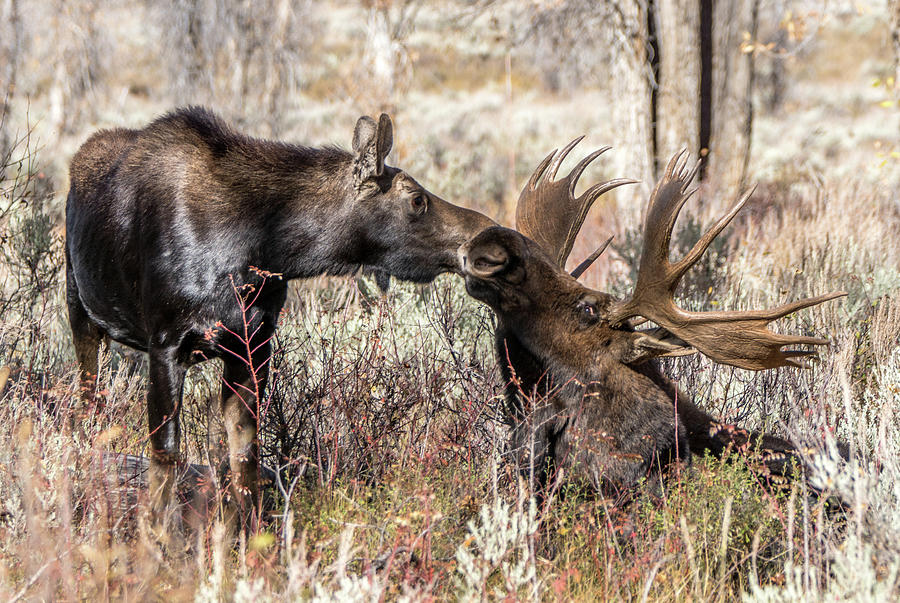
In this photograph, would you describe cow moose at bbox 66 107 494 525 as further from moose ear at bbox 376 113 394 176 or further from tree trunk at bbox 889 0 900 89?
tree trunk at bbox 889 0 900 89

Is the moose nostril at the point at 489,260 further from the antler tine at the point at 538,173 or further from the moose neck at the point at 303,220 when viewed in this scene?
the antler tine at the point at 538,173

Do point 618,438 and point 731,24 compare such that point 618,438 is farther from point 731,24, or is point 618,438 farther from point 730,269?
point 731,24

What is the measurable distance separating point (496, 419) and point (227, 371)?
4.38 feet

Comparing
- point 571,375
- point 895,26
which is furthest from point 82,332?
point 895,26

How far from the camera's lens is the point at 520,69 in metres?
46.2

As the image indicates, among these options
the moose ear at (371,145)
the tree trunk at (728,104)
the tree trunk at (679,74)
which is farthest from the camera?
the tree trunk at (728,104)

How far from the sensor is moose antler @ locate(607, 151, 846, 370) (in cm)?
365

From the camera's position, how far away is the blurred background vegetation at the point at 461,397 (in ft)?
10.1

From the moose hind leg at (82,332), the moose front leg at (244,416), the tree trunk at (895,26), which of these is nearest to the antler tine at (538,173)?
the moose front leg at (244,416)

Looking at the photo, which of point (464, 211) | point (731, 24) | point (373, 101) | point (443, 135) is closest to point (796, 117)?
point (443, 135)

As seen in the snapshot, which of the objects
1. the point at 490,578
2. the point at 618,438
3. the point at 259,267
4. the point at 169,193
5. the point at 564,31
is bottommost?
the point at 490,578

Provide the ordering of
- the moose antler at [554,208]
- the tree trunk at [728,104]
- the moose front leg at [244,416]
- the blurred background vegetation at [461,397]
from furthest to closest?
the tree trunk at [728,104] < the moose antler at [554,208] < the moose front leg at [244,416] < the blurred background vegetation at [461,397]

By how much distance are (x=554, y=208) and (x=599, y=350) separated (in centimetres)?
98

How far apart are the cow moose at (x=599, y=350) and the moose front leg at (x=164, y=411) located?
1399 millimetres
